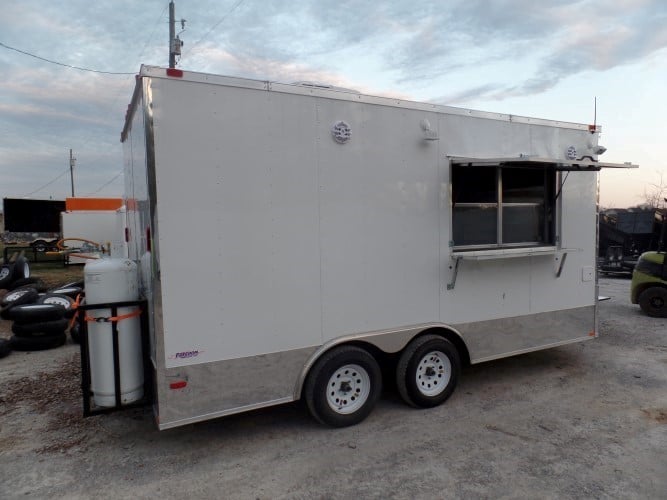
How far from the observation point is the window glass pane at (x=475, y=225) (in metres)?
5.02

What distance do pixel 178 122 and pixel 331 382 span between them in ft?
8.36

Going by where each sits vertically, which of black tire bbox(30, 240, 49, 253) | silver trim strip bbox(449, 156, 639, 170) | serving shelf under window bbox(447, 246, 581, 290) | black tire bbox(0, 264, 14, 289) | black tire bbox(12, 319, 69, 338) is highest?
silver trim strip bbox(449, 156, 639, 170)

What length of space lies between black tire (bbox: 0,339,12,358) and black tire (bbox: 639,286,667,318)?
11.1 meters

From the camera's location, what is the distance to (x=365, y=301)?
14.5ft

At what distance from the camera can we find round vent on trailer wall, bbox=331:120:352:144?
4.26m

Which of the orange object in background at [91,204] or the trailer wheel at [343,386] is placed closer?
the trailer wheel at [343,386]

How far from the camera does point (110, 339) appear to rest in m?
4.00

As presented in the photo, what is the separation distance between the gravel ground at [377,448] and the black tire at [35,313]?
4.38ft

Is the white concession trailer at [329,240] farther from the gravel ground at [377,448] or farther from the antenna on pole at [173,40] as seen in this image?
the antenna on pole at [173,40]

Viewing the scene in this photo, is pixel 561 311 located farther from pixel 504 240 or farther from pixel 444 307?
pixel 444 307

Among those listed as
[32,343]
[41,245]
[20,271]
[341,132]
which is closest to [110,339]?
[341,132]

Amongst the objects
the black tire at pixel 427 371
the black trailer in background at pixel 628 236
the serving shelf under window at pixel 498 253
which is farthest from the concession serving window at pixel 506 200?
the black trailer in background at pixel 628 236

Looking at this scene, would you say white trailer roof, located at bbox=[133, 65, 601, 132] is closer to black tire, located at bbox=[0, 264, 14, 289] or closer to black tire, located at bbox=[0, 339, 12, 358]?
black tire, located at bbox=[0, 339, 12, 358]

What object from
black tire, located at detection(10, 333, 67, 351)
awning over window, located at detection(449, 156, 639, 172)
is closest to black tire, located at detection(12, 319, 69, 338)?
black tire, located at detection(10, 333, 67, 351)
